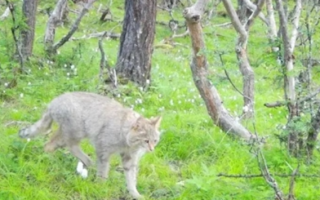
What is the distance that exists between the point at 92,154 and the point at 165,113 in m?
2.12

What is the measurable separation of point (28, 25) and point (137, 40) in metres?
1.97

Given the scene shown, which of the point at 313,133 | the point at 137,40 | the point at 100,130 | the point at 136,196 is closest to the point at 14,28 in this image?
the point at 137,40

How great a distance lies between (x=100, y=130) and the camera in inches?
271

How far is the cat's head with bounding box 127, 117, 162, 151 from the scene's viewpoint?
6.57m

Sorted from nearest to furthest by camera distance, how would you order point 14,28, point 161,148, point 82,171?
point 82,171 → point 161,148 → point 14,28

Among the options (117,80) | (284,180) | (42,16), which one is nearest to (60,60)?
(117,80)

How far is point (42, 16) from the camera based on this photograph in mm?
19078

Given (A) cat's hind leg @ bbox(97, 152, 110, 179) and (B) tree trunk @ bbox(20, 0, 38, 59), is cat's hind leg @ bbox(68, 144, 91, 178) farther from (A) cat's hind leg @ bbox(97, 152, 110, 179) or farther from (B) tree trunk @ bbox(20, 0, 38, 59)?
(B) tree trunk @ bbox(20, 0, 38, 59)

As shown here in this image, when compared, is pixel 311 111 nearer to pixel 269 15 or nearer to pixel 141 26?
pixel 269 15

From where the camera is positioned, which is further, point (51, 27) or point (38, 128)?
point (51, 27)

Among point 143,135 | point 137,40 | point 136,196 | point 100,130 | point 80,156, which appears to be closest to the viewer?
point 136,196

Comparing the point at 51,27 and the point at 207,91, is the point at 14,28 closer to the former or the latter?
the point at 51,27

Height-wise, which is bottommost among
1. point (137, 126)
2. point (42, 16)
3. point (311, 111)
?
point (42, 16)

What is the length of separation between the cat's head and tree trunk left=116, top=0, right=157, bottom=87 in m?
4.36
